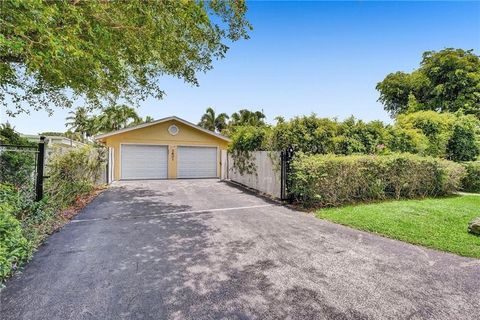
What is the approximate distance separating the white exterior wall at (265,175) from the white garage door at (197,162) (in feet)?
17.8

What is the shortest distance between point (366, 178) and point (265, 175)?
3743mm

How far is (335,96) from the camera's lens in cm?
1312

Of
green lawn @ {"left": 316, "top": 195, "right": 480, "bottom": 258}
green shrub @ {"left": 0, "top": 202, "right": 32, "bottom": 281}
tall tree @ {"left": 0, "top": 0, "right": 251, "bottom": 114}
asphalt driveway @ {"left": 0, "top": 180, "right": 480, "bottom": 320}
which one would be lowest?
asphalt driveway @ {"left": 0, "top": 180, "right": 480, "bottom": 320}

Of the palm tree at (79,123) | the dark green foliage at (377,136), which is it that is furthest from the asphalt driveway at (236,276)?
the palm tree at (79,123)

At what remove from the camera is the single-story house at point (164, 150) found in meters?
15.6

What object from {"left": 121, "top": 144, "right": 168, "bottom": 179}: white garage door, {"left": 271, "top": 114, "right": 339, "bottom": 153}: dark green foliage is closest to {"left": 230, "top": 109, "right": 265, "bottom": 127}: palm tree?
{"left": 121, "top": 144, "right": 168, "bottom": 179}: white garage door

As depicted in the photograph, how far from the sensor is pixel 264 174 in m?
10.3

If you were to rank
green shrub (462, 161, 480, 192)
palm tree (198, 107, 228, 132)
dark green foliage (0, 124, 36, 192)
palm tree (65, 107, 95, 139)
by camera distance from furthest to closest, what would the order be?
1. palm tree (65, 107, 95, 139)
2. palm tree (198, 107, 228, 132)
3. green shrub (462, 161, 480, 192)
4. dark green foliage (0, 124, 36, 192)

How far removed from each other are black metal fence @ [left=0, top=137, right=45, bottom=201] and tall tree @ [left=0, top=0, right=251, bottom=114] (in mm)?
1804

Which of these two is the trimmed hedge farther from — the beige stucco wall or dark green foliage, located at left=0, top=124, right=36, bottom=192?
the beige stucco wall

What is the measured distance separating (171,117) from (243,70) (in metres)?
7.30

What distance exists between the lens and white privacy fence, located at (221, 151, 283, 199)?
908cm

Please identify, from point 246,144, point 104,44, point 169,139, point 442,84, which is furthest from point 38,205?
point 442,84

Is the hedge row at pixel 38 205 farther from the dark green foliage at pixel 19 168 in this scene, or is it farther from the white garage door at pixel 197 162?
the white garage door at pixel 197 162
